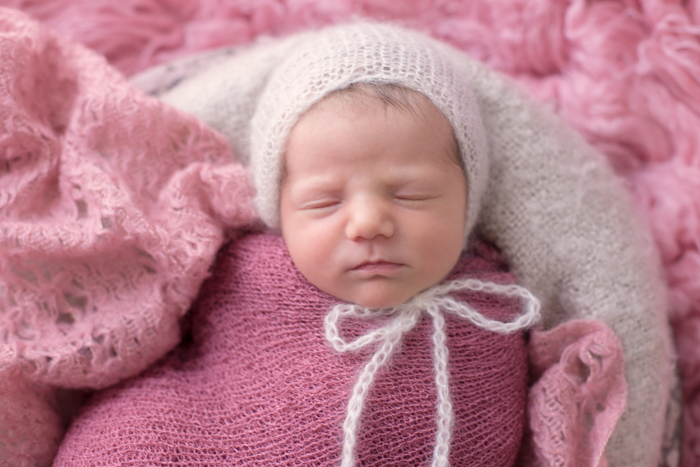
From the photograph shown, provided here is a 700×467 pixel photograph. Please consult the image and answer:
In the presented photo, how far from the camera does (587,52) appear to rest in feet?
4.61

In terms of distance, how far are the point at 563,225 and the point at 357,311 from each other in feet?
1.60

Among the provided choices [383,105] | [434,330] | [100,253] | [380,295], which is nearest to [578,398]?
[434,330]

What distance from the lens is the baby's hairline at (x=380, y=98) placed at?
107 cm

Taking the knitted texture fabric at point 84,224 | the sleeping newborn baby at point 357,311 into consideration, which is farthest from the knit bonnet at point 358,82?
the knitted texture fabric at point 84,224

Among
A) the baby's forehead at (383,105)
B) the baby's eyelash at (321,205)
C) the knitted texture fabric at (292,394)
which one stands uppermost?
the baby's forehead at (383,105)

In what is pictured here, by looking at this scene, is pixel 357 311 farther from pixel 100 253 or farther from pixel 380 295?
pixel 100 253

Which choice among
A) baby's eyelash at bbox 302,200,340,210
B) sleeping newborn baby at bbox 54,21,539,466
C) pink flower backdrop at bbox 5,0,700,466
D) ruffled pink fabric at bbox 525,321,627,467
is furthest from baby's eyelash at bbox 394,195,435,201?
pink flower backdrop at bbox 5,0,700,466

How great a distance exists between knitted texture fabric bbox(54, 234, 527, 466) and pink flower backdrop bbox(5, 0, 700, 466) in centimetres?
47

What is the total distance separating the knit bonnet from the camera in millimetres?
1096

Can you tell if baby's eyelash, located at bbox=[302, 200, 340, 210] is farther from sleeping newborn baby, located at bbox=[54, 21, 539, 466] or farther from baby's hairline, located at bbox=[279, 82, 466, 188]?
baby's hairline, located at bbox=[279, 82, 466, 188]

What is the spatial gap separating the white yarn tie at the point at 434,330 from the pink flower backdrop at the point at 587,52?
18.6 inches

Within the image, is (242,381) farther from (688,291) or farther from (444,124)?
(688,291)

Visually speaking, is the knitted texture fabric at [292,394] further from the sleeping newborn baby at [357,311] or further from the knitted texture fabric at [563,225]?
the knitted texture fabric at [563,225]

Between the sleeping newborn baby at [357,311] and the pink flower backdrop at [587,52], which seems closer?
the sleeping newborn baby at [357,311]
